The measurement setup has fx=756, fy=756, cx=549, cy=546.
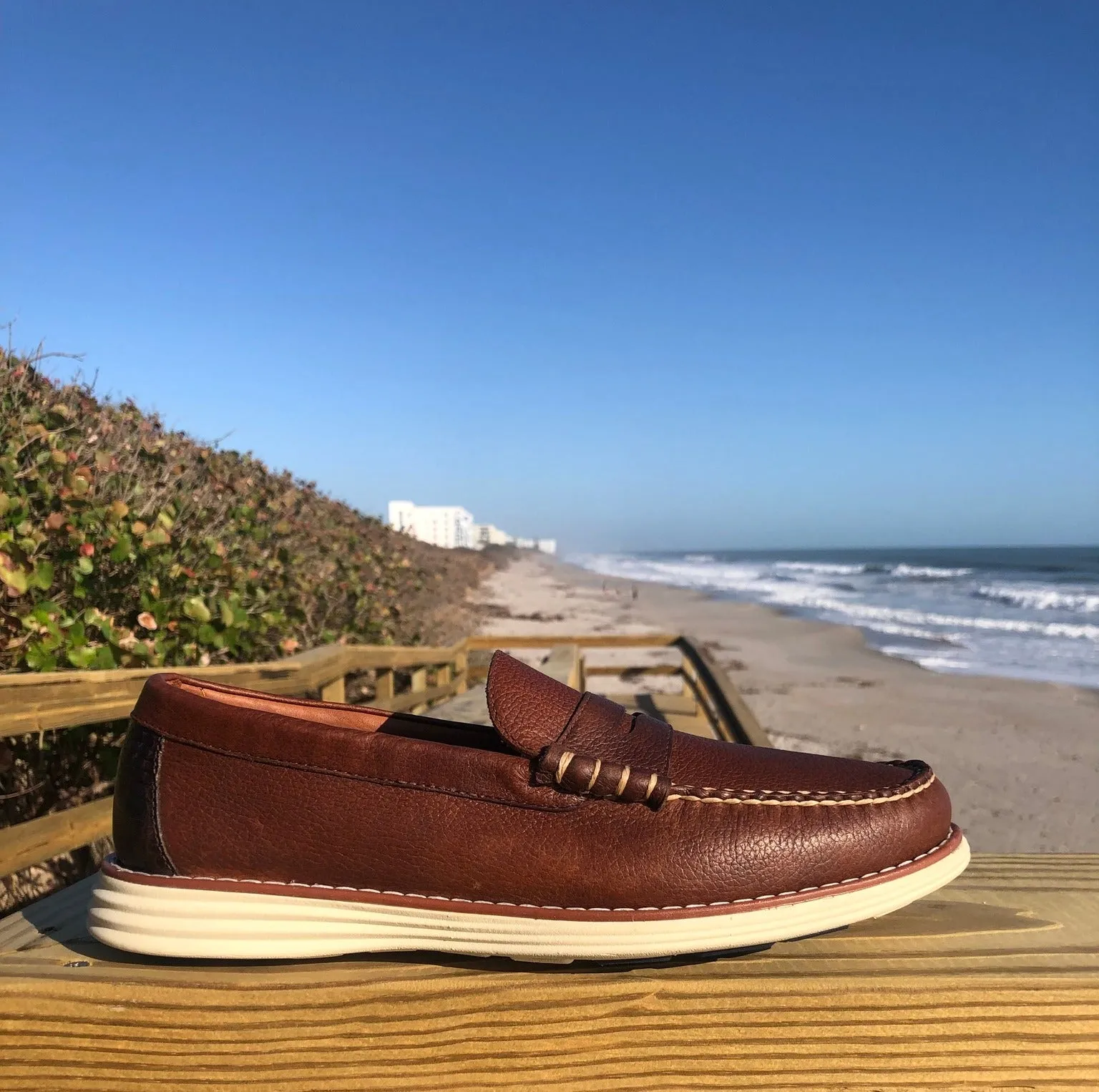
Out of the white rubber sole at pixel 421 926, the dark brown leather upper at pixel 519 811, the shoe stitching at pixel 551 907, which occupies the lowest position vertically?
the white rubber sole at pixel 421 926

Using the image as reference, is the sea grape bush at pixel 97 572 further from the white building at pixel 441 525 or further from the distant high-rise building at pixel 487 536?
the distant high-rise building at pixel 487 536

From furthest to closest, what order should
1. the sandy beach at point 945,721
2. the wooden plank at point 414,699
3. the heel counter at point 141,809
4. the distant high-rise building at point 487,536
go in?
the distant high-rise building at point 487,536, the sandy beach at point 945,721, the wooden plank at point 414,699, the heel counter at point 141,809

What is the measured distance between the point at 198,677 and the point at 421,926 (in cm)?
152

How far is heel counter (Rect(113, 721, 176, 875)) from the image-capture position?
94 centimetres

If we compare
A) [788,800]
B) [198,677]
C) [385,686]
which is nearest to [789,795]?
[788,800]


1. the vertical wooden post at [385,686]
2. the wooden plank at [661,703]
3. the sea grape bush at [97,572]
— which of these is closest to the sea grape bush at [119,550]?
the sea grape bush at [97,572]

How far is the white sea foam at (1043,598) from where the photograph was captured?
Result: 2044cm

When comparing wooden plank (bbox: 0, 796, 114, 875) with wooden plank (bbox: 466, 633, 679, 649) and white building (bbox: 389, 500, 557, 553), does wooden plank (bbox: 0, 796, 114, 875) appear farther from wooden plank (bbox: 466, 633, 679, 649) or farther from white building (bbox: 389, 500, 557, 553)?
white building (bbox: 389, 500, 557, 553)

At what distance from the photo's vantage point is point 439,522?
144 feet

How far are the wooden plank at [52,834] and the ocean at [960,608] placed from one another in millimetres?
11232

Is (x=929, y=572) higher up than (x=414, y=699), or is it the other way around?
(x=929, y=572)

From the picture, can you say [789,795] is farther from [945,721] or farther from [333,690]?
[945,721]

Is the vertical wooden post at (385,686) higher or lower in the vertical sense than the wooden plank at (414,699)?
higher

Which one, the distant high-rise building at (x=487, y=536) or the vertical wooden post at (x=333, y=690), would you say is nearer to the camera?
the vertical wooden post at (x=333, y=690)
